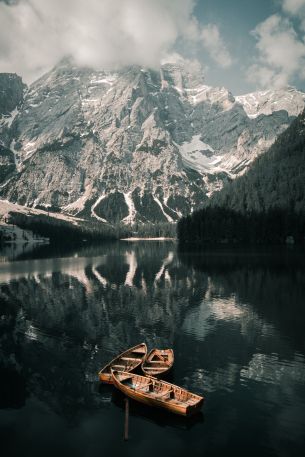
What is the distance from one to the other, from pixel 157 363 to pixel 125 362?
12.3ft

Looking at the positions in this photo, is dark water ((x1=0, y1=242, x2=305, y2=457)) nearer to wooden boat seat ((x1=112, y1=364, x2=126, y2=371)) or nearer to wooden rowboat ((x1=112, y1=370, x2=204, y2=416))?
wooden rowboat ((x1=112, y1=370, x2=204, y2=416))

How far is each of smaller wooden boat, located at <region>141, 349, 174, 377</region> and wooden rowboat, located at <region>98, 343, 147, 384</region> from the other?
0.78 meters

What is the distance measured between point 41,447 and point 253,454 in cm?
1634

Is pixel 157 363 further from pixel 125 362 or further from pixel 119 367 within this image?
pixel 119 367

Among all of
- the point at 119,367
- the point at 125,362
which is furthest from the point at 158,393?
the point at 125,362

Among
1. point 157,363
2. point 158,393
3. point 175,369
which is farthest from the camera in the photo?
point 175,369

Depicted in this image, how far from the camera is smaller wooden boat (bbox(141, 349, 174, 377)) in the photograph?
4159 cm

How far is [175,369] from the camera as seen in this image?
4453 cm

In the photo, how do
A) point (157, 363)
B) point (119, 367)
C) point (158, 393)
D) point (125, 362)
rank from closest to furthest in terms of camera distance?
1. point (158, 393)
2. point (119, 367)
3. point (157, 363)
4. point (125, 362)

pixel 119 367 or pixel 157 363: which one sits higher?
pixel 157 363

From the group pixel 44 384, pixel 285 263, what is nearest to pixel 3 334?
pixel 44 384

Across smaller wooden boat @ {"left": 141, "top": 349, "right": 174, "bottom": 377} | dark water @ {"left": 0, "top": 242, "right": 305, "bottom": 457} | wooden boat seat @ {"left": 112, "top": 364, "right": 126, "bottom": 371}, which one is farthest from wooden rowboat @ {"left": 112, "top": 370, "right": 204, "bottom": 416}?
smaller wooden boat @ {"left": 141, "top": 349, "right": 174, "bottom": 377}

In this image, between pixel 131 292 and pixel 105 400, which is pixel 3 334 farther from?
pixel 131 292

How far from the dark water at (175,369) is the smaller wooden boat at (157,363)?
5.20 feet
